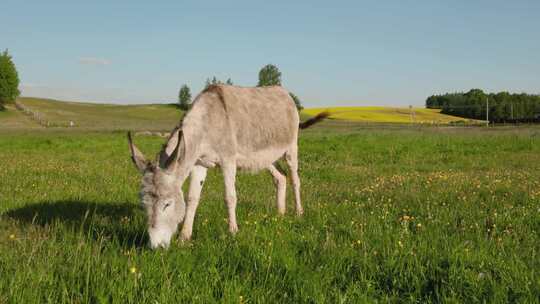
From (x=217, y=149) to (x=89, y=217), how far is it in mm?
2559

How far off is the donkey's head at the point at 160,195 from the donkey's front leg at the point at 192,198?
0.77 metres

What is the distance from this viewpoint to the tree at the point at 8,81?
8631cm

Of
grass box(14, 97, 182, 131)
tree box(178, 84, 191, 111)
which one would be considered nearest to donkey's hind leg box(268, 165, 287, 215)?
grass box(14, 97, 182, 131)

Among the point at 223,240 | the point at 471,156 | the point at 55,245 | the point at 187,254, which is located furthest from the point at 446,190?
the point at 471,156

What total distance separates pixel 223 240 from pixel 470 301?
2.77m

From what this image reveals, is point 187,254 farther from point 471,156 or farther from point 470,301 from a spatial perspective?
point 471,156

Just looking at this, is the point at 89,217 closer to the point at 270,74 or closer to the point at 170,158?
the point at 170,158

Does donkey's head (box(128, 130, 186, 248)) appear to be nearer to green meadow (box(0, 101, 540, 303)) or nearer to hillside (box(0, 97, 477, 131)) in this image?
green meadow (box(0, 101, 540, 303))

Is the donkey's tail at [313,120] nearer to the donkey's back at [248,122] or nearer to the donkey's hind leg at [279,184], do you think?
the donkey's back at [248,122]

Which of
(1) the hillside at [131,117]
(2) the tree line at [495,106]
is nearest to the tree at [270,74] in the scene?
(1) the hillside at [131,117]

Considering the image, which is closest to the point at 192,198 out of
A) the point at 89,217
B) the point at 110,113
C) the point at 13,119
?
the point at 89,217

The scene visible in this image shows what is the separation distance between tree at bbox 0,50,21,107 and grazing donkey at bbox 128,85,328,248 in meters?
94.8

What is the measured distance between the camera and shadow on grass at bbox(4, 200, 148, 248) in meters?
5.95

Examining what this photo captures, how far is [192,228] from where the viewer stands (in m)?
6.21
